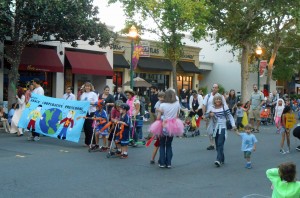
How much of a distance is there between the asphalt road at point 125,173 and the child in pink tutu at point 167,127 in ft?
0.99

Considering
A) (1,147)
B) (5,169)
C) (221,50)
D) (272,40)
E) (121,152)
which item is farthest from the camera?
(221,50)

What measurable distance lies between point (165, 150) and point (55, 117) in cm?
487

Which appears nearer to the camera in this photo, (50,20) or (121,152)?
(121,152)

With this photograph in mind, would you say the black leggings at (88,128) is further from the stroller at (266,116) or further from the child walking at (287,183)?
the stroller at (266,116)

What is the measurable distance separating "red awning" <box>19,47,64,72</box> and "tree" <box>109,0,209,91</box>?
17.0ft

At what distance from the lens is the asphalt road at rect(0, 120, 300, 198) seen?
7672 millimetres

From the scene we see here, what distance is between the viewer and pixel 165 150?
10.1m

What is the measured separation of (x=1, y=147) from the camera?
40.9 feet

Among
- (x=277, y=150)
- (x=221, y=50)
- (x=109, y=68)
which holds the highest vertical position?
(x=221, y=50)

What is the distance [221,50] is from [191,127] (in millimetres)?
31188

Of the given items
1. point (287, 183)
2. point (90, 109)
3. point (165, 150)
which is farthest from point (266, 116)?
point (287, 183)

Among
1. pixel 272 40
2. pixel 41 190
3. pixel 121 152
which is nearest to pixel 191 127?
pixel 121 152

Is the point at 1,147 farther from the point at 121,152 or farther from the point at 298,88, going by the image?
the point at 298,88

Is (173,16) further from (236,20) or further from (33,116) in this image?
(33,116)
